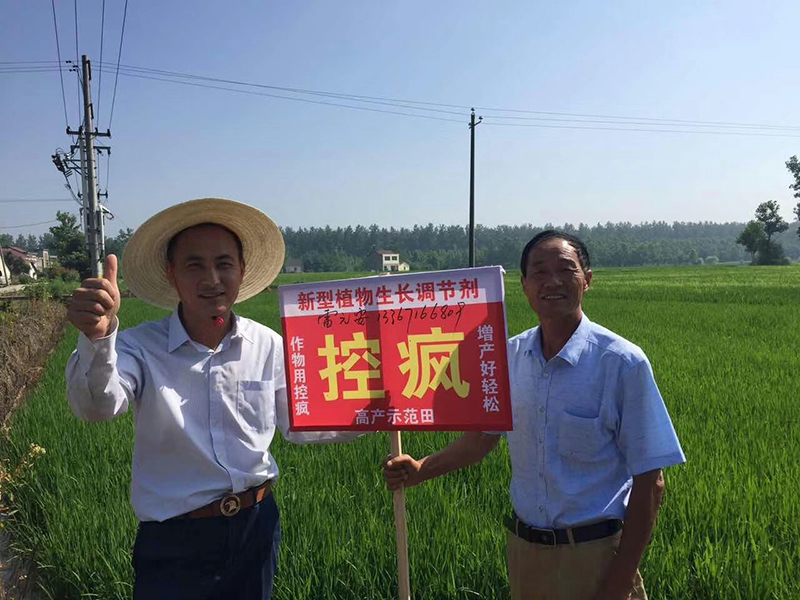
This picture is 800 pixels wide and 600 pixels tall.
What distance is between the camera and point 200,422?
1840mm

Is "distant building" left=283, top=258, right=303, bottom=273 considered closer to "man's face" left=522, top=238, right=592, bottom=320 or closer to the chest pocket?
the chest pocket

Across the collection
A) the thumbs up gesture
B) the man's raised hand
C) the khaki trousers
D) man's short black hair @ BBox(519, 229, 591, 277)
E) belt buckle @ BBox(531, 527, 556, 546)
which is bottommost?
the khaki trousers

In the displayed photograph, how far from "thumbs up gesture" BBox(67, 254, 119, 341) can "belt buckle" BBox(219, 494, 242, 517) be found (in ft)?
2.14

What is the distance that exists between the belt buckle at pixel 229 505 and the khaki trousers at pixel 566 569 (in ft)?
3.02

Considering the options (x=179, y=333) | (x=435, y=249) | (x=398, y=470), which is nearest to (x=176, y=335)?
(x=179, y=333)

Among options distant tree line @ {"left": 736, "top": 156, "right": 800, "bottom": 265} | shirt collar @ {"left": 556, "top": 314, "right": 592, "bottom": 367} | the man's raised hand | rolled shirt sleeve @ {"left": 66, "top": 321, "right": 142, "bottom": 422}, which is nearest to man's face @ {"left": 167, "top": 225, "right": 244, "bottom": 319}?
rolled shirt sleeve @ {"left": 66, "top": 321, "right": 142, "bottom": 422}

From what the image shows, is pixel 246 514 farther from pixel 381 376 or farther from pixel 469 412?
pixel 469 412

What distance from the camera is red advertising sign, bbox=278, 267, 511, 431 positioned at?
1.68 metres

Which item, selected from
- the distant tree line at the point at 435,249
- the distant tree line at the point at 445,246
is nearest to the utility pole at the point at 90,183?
the distant tree line at the point at 445,246

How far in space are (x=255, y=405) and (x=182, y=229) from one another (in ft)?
2.18

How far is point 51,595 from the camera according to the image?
3.07 meters

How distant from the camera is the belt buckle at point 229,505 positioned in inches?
71.6

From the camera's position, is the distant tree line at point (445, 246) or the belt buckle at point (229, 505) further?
the distant tree line at point (445, 246)

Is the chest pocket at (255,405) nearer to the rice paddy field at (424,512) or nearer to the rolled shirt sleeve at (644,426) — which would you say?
the rice paddy field at (424,512)
